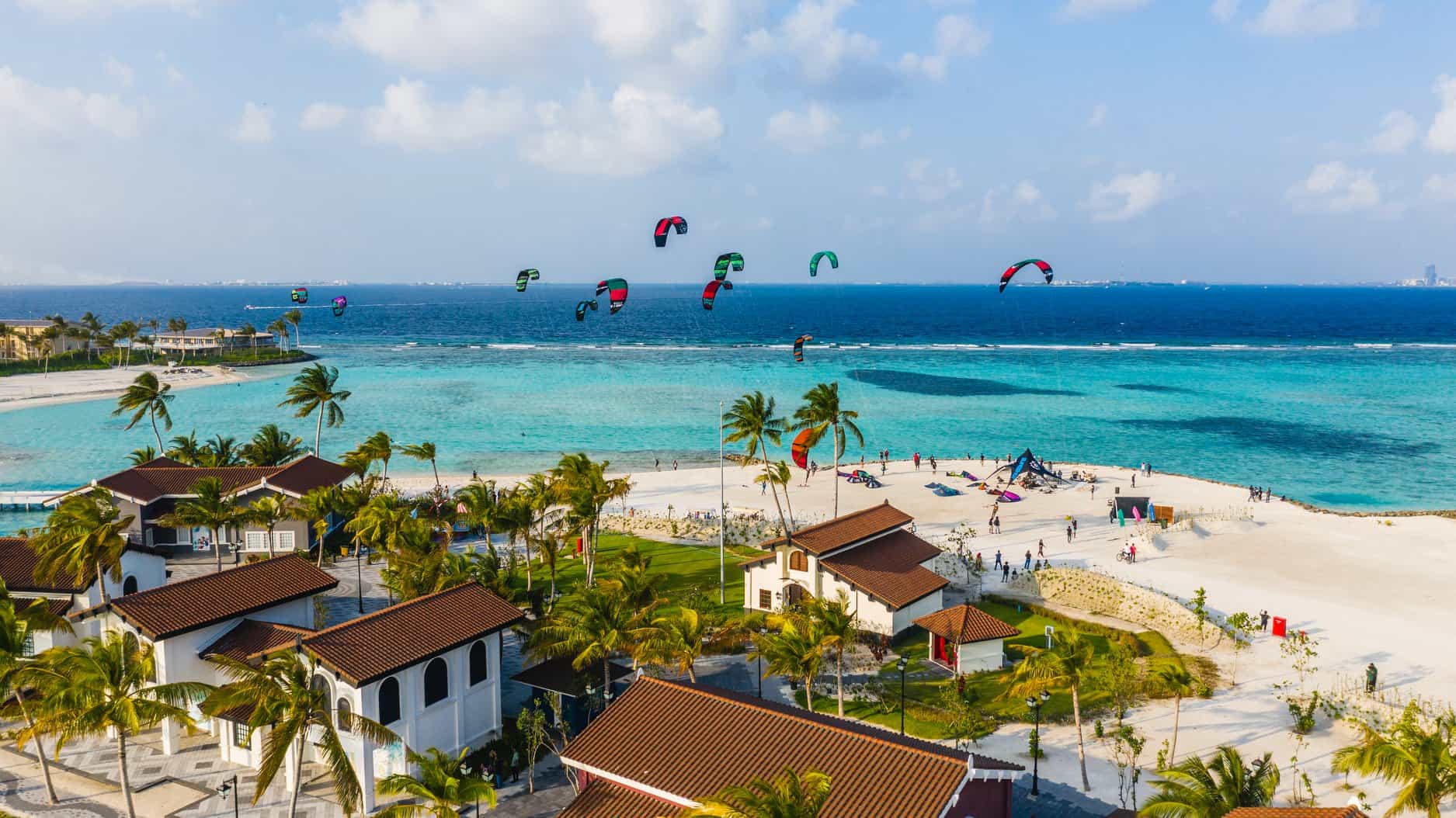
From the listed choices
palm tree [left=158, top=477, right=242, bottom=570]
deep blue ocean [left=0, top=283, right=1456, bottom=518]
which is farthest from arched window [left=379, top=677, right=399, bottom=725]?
deep blue ocean [left=0, top=283, right=1456, bottom=518]

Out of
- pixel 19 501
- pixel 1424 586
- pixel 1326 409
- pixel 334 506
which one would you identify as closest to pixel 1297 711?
pixel 1424 586

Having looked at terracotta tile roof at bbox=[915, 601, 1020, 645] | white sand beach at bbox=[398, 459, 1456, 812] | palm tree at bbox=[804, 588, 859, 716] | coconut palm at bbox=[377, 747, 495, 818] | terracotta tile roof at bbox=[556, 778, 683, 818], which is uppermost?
palm tree at bbox=[804, 588, 859, 716]

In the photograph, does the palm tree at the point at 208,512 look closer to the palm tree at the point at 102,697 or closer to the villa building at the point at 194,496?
the villa building at the point at 194,496

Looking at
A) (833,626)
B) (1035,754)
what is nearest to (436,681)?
(833,626)

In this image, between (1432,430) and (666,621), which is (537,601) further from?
(1432,430)

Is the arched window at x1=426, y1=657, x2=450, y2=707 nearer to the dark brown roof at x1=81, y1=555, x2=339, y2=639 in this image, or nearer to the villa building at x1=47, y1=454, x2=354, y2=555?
the dark brown roof at x1=81, y1=555, x2=339, y2=639

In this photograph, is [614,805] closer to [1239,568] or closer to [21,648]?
[21,648]

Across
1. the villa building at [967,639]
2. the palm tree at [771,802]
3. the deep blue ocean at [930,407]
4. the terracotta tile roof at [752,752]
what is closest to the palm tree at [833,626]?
the terracotta tile roof at [752,752]
